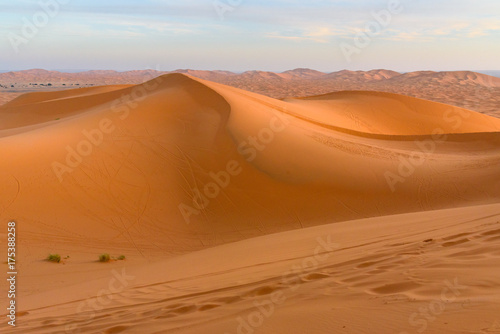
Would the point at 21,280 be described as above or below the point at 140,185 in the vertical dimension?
below

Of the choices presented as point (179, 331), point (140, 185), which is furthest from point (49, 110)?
point (179, 331)

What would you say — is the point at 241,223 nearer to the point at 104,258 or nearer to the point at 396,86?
the point at 104,258

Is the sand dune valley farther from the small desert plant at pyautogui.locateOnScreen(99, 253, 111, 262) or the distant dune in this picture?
the distant dune

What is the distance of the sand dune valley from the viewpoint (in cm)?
383

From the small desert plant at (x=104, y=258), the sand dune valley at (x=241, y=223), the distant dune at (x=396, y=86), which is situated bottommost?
the small desert plant at (x=104, y=258)

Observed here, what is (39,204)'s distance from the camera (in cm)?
1023

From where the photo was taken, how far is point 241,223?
10586 millimetres

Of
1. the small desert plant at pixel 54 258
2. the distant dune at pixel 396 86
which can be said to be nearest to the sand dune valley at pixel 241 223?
the small desert plant at pixel 54 258

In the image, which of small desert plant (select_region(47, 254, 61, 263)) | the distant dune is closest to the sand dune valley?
small desert plant (select_region(47, 254, 61, 263))

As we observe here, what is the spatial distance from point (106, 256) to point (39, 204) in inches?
130

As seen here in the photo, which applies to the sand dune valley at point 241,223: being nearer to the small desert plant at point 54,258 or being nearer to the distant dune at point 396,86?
the small desert plant at point 54,258

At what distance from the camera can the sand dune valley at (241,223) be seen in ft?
12.6

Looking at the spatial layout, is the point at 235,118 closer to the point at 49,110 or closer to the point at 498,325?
the point at 498,325

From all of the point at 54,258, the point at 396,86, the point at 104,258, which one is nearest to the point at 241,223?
the point at 104,258
